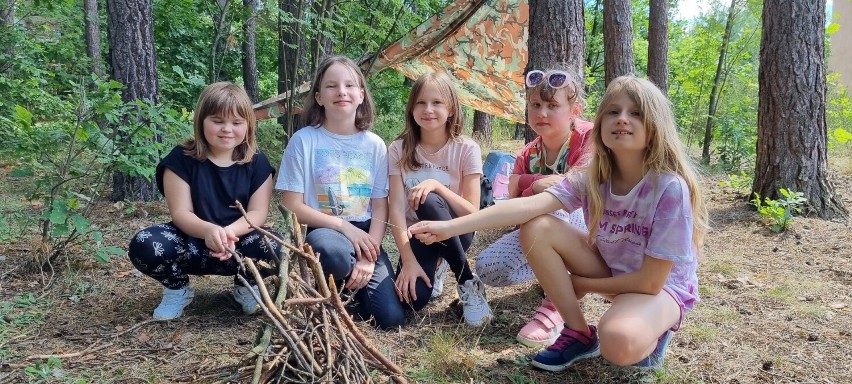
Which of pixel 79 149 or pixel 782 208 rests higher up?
pixel 79 149

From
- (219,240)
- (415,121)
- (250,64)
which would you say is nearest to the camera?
(219,240)

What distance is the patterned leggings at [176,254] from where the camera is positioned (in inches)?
92.1

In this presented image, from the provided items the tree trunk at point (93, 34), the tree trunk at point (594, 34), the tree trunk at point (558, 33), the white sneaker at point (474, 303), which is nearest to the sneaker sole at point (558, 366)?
the white sneaker at point (474, 303)

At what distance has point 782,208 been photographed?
4062mm

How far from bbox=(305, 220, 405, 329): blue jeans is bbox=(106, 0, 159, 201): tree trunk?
259 cm

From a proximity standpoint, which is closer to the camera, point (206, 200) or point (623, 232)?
point (623, 232)

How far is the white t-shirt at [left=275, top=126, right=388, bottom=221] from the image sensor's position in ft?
8.36

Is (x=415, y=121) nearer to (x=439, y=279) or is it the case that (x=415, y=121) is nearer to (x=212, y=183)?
(x=439, y=279)

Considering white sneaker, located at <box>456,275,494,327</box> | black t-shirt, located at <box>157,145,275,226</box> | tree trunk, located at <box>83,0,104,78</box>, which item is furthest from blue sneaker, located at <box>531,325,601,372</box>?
tree trunk, located at <box>83,0,104,78</box>

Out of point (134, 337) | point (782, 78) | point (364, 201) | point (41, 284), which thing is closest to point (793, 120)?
point (782, 78)

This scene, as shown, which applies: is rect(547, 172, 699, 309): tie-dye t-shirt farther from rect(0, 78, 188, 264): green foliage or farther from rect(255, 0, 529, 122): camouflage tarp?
rect(255, 0, 529, 122): camouflage tarp

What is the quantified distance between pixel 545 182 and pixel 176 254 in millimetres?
1572

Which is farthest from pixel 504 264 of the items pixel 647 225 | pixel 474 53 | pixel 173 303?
pixel 474 53

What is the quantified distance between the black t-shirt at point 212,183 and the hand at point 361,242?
483mm
